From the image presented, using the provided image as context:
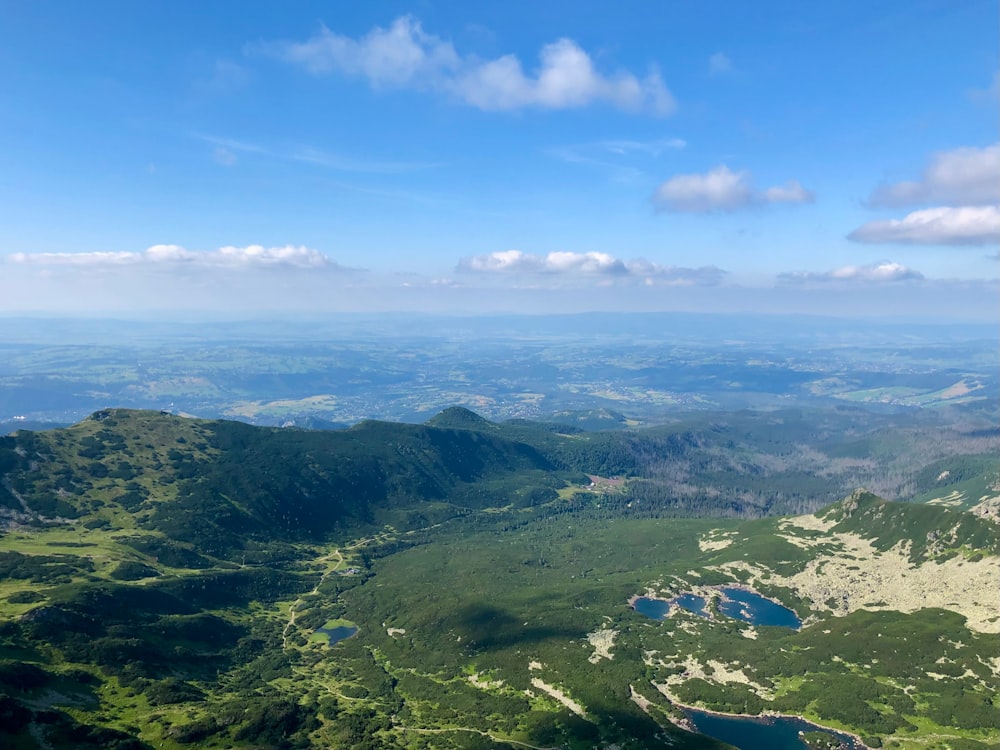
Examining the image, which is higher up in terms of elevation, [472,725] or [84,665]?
[84,665]

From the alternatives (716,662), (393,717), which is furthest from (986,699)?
(393,717)

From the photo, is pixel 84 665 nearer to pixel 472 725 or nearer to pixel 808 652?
pixel 472 725

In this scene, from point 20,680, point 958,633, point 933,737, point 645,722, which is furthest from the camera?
point 958,633

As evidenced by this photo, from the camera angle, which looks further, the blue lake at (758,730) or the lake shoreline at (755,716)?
the blue lake at (758,730)

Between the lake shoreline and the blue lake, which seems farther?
the blue lake

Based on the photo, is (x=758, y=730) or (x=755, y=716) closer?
(x=758, y=730)

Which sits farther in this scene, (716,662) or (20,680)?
(716,662)

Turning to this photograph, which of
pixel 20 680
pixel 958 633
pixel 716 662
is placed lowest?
pixel 716 662

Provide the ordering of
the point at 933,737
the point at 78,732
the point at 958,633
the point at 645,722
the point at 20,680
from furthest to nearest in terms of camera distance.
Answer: the point at 958,633, the point at 645,722, the point at 933,737, the point at 20,680, the point at 78,732
